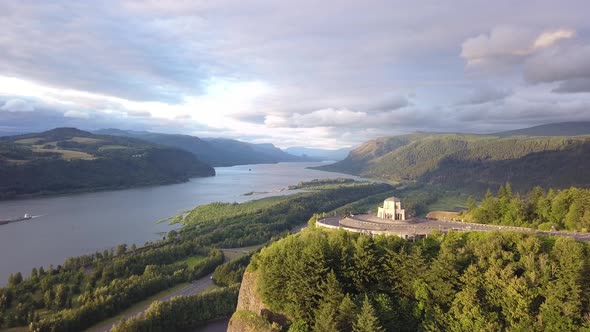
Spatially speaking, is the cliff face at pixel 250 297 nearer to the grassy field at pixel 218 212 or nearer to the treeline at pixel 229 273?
the treeline at pixel 229 273

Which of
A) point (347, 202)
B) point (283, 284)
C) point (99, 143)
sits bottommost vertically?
point (347, 202)

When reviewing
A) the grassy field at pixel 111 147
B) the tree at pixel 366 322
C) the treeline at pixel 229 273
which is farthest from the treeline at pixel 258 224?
the grassy field at pixel 111 147

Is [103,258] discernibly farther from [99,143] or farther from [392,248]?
[99,143]

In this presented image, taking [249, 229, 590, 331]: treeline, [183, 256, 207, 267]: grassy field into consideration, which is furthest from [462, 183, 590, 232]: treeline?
[183, 256, 207, 267]: grassy field

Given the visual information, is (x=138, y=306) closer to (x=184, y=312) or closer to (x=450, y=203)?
(x=184, y=312)

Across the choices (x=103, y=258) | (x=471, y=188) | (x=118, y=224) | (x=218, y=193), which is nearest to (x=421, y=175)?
(x=471, y=188)

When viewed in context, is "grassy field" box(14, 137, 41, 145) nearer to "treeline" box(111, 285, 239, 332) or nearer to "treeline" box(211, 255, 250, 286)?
"treeline" box(211, 255, 250, 286)
